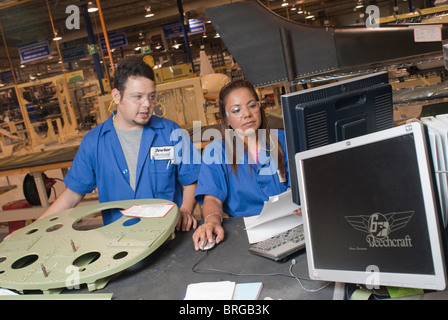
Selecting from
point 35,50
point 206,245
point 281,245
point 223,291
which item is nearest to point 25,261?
point 206,245

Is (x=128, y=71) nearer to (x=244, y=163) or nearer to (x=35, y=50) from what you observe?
(x=244, y=163)

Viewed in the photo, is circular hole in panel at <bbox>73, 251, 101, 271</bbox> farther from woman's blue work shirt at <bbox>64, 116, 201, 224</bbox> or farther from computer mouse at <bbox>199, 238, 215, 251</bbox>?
woman's blue work shirt at <bbox>64, 116, 201, 224</bbox>

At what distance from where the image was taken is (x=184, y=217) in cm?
167

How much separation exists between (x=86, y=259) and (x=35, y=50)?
11539 mm

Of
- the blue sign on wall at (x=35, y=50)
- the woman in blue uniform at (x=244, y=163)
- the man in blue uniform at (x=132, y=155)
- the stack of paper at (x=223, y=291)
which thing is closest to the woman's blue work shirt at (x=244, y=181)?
the woman in blue uniform at (x=244, y=163)

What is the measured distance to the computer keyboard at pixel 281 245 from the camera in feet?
3.96

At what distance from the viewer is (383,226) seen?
34.3 inches

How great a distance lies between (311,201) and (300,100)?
0.32m

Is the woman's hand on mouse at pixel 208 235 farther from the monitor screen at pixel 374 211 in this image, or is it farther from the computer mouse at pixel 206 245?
the monitor screen at pixel 374 211

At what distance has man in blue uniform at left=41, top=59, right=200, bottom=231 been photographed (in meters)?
2.11

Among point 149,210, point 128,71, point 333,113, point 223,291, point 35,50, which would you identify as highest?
point 35,50

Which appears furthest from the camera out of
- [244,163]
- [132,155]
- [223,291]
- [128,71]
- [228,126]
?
[132,155]
